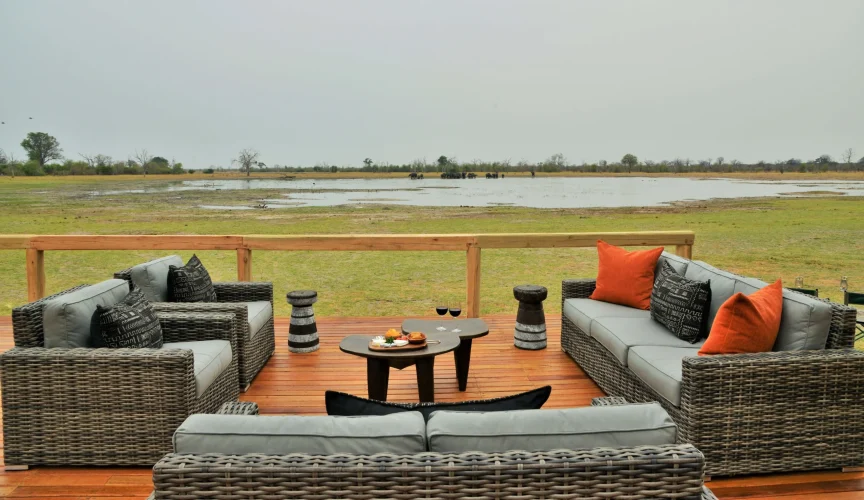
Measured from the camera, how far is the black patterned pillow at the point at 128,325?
2885 millimetres

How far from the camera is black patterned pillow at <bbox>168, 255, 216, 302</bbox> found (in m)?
4.01

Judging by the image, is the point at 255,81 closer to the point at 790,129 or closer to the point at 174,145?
the point at 174,145

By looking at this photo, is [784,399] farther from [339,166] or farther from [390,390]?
[339,166]

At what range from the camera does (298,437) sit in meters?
1.37

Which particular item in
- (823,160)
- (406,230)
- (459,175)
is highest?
(823,160)

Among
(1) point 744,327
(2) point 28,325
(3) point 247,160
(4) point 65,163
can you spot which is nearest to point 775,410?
(1) point 744,327

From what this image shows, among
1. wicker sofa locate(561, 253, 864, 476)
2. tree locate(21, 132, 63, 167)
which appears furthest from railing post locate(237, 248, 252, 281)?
tree locate(21, 132, 63, 167)

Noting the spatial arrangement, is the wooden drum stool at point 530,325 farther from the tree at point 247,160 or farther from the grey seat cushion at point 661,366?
the tree at point 247,160

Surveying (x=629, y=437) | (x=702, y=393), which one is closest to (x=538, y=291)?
(x=702, y=393)

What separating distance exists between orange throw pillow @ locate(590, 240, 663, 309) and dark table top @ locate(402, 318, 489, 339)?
1093 millimetres

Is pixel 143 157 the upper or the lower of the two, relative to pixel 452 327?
upper

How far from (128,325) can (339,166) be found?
1951cm

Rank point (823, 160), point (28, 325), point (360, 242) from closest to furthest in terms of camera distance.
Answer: point (28, 325)
point (360, 242)
point (823, 160)

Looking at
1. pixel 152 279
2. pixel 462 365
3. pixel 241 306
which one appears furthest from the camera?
pixel 152 279
